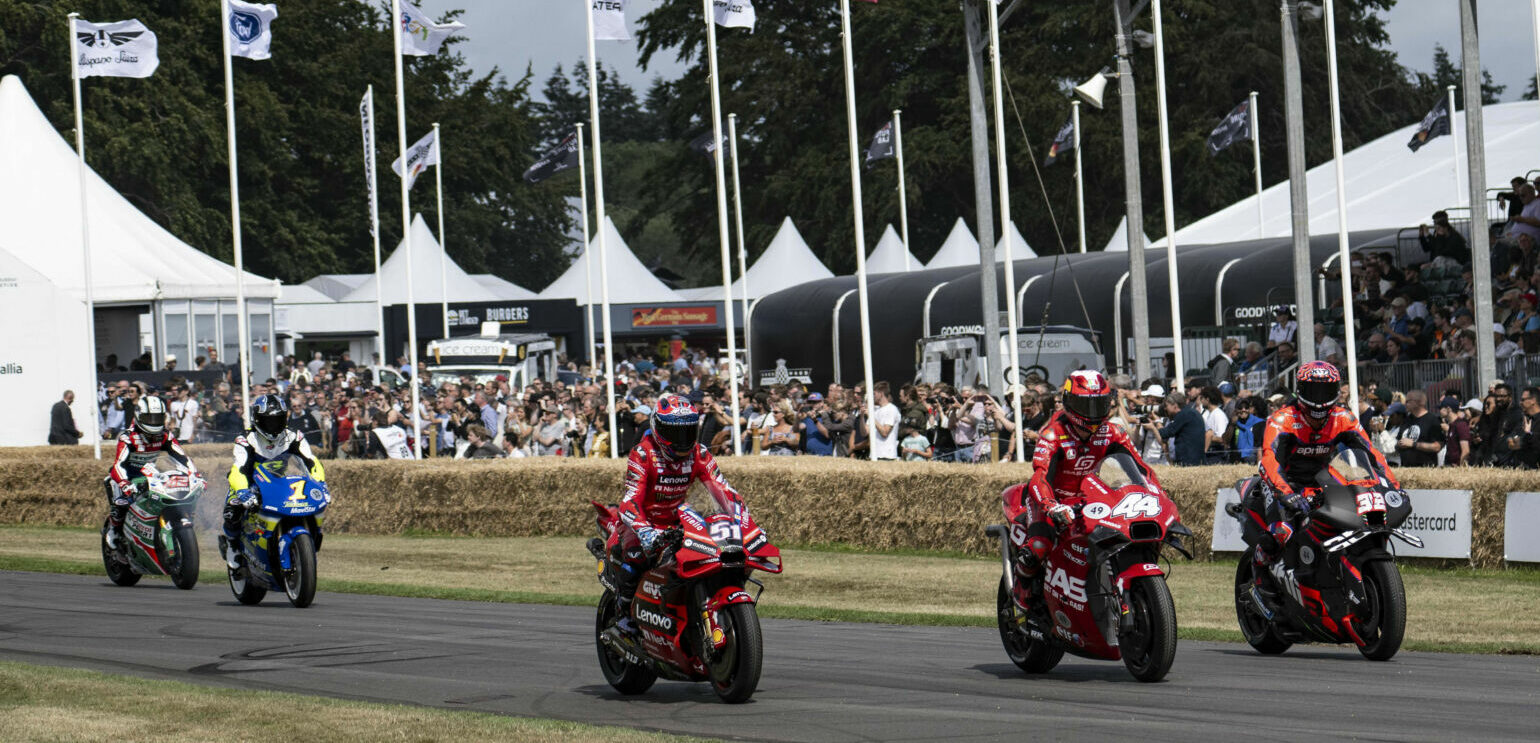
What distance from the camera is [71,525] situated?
32.4 m

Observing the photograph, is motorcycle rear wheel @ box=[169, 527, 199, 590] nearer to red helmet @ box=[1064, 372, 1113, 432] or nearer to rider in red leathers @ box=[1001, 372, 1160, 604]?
rider in red leathers @ box=[1001, 372, 1160, 604]

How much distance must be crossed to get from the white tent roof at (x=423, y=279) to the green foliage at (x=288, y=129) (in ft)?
49.6

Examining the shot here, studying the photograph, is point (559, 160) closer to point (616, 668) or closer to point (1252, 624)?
point (1252, 624)

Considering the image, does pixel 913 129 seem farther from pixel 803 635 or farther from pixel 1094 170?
pixel 803 635

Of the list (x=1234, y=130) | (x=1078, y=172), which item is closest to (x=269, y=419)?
(x=1234, y=130)

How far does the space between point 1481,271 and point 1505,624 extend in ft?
23.8

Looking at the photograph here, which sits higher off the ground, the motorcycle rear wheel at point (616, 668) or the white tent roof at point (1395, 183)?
the white tent roof at point (1395, 183)

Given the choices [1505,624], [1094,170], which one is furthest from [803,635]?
[1094,170]

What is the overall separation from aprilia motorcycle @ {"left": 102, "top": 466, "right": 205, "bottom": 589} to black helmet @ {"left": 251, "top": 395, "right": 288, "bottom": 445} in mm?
2269

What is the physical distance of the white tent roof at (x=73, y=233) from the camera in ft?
131

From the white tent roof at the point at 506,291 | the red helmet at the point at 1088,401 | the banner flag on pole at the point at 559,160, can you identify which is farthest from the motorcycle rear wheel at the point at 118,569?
the white tent roof at the point at 506,291

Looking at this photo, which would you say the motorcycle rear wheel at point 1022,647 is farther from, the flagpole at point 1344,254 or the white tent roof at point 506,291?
the white tent roof at point 506,291

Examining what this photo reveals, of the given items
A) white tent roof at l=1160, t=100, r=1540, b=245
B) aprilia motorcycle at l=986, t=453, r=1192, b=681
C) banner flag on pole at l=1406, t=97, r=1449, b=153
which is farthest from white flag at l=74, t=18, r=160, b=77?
aprilia motorcycle at l=986, t=453, r=1192, b=681

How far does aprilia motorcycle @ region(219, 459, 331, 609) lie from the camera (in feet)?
61.3
